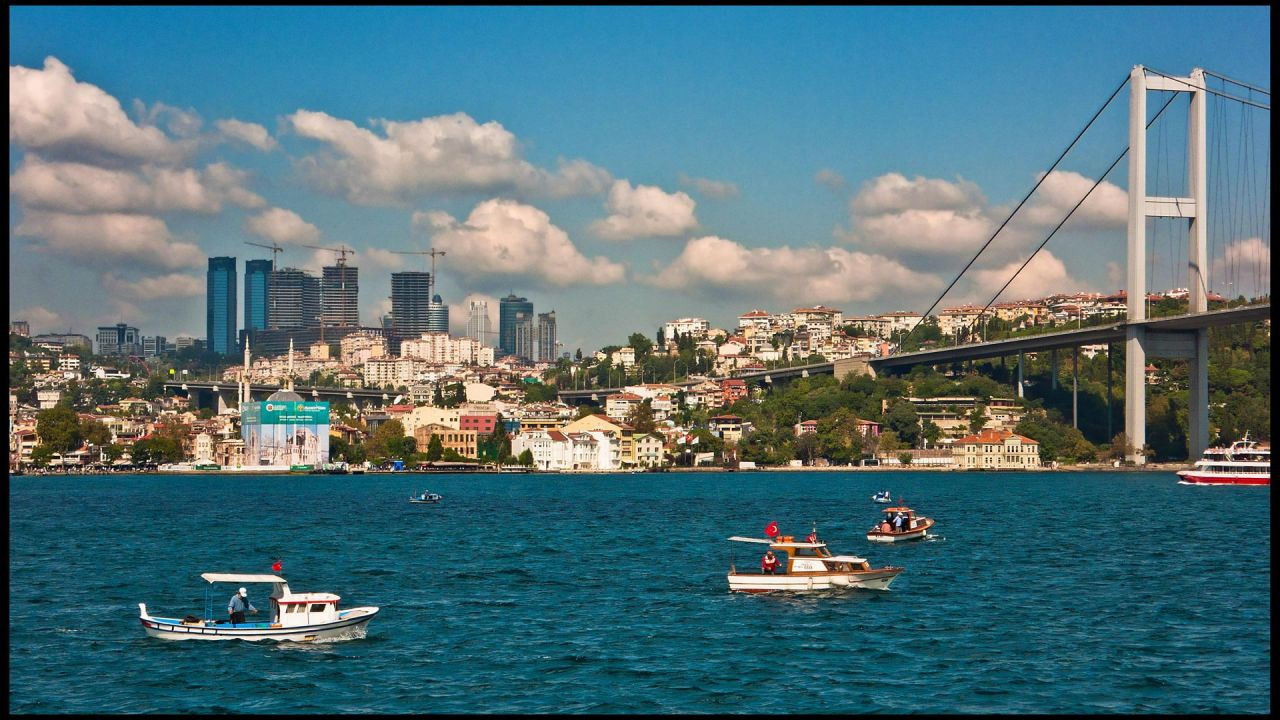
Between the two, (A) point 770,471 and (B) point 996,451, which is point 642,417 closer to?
(A) point 770,471

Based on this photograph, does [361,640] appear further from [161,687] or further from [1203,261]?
[1203,261]

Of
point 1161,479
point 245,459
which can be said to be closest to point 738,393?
point 245,459

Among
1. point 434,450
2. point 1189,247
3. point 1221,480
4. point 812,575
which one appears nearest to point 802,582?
point 812,575

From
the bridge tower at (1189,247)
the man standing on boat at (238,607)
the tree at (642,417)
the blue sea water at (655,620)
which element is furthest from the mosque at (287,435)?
the man standing on boat at (238,607)

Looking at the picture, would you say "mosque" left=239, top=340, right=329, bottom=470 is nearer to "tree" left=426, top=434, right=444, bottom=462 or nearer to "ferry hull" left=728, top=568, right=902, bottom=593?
"tree" left=426, top=434, right=444, bottom=462

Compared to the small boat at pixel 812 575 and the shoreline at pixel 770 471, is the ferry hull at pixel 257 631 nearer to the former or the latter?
the small boat at pixel 812 575
